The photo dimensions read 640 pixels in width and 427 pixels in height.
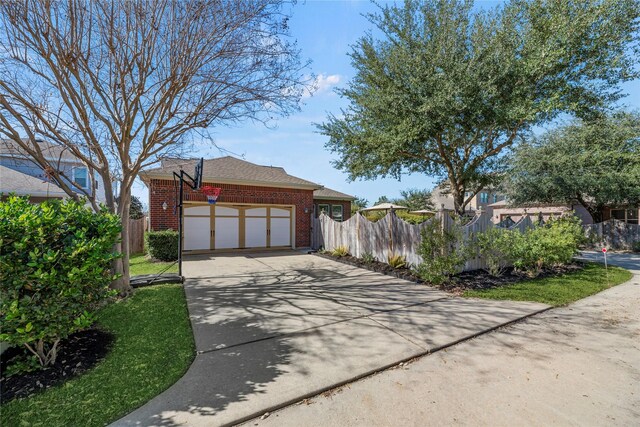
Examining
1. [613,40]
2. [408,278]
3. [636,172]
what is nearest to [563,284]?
[408,278]

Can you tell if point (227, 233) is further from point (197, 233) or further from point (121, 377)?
point (121, 377)

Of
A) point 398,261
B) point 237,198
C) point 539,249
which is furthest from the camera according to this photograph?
point 237,198

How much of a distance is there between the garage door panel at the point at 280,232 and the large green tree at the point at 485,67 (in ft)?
20.3

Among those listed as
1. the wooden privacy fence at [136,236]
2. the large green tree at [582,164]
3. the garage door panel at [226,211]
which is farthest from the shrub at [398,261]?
the large green tree at [582,164]

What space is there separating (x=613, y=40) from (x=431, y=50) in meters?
4.29

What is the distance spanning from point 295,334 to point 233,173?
10382mm

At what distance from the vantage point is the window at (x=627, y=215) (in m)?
17.6

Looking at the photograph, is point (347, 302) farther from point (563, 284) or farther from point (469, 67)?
point (469, 67)

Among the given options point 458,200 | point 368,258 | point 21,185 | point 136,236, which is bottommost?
point 368,258

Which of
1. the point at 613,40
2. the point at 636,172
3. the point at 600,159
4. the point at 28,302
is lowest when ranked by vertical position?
the point at 28,302

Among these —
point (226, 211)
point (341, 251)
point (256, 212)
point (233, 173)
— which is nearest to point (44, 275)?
point (341, 251)

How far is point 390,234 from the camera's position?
8.85 m

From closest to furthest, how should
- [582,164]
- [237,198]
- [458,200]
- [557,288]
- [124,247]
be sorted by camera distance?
[124,247] → [557,288] → [458,200] → [237,198] → [582,164]

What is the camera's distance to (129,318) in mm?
4543
